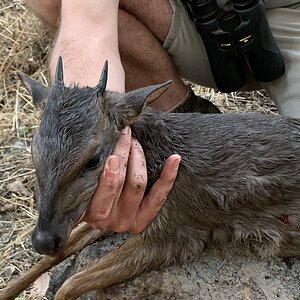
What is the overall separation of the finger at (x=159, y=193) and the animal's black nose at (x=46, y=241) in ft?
2.07

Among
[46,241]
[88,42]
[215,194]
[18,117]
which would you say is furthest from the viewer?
[18,117]

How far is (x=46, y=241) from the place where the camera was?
336cm

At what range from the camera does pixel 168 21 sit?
516 cm

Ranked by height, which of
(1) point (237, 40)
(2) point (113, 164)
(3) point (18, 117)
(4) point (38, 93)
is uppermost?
(4) point (38, 93)

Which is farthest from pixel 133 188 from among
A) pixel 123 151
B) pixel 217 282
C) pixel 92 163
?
pixel 217 282

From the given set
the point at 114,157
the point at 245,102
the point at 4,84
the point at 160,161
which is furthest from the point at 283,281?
the point at 4,84

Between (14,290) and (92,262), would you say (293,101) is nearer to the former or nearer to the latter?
(92,262)

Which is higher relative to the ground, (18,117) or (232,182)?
(232,182)

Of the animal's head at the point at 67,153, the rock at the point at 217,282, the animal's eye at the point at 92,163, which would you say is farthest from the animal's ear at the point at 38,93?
the rock at the point at 217,282

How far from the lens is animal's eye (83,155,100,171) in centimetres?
346

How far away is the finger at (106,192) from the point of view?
11.5ft

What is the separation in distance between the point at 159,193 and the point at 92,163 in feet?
1.69

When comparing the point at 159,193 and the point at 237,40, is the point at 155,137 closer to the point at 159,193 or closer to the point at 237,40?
the point at 159,193

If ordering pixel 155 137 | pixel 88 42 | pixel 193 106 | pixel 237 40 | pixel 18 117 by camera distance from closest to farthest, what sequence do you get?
pixel 155 137 < pixel 88 42 < pixel 237 40 < pixel 193 106 < pixel 18 117
